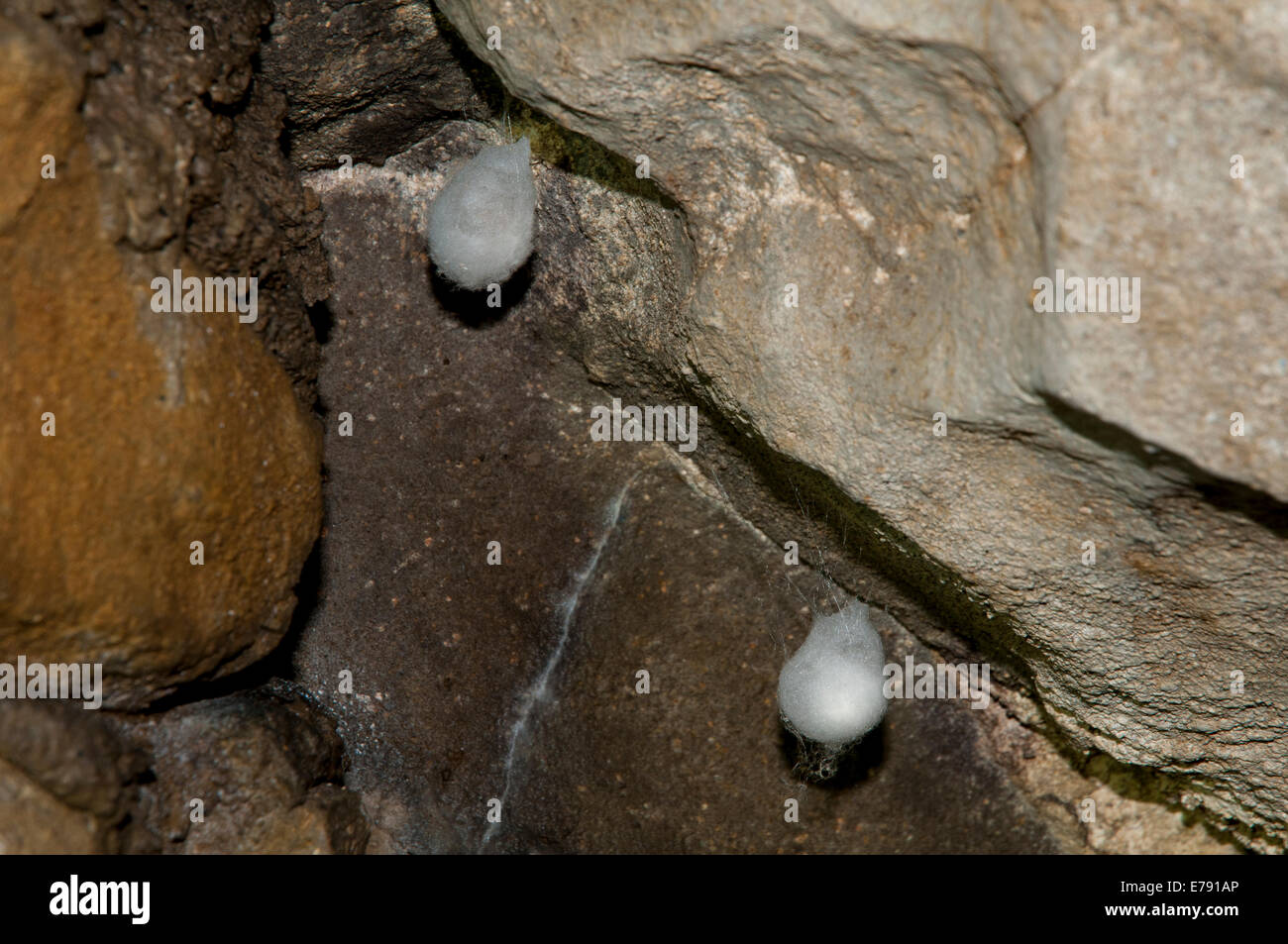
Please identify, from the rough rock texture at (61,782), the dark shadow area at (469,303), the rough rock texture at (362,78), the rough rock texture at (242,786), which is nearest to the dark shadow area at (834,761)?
the rough rock texture at (242,786)

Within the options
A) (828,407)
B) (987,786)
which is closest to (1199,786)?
(987,786)

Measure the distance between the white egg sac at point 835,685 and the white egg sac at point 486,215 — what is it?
3.58ft

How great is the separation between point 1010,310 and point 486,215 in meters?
1.16

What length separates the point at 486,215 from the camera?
2389 millimetres

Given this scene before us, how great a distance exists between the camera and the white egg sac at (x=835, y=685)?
228cm

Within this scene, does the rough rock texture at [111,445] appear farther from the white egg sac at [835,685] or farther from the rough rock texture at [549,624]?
the white egg sac at [835,685]

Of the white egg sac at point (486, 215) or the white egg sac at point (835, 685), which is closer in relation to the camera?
the white egg sac at point (835, 685)

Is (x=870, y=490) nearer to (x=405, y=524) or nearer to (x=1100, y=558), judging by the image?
(x=1100, y=558)

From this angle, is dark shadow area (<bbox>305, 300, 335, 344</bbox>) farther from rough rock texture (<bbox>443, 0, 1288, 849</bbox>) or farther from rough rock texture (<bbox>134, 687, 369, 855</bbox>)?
rough rock texture (<bbox>134, 687, 369, 855</bbox>)

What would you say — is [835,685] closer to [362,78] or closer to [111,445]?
[111,445]

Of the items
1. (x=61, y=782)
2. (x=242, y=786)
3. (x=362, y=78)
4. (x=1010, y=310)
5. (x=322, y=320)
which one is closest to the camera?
(x=1010, y=310)

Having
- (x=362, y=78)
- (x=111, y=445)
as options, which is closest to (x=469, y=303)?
(x=362, y=78)

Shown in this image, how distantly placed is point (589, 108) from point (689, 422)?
0.78 metres

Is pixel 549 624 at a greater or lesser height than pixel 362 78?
lesser
